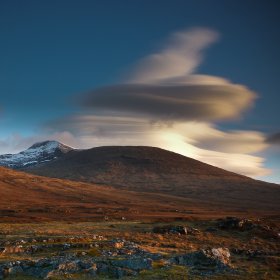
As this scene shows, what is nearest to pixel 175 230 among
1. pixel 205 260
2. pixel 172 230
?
pixel 172 230

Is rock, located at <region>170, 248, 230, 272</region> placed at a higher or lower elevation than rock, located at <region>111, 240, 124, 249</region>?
higher

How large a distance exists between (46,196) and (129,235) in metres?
121

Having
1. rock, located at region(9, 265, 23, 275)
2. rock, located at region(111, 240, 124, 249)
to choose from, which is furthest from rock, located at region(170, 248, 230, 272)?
rock, located at region(9, 265, 23, 275)

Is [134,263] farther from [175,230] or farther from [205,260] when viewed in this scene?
[175,230]

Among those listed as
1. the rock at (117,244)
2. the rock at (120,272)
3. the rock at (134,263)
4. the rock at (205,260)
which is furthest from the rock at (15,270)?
the rock at (117,244)

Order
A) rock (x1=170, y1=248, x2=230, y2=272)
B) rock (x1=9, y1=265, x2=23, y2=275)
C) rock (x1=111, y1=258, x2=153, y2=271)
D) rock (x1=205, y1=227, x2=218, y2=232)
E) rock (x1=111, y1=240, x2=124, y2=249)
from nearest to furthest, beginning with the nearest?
rock (x1=9, y1=265, x2=23, y2=275)
rock (x1=111, y1=258, x2=153, y2=271)
rock (x1=170, y1=248, x2=230, y2=272)
rock (x1=111, y1=240, x2=124, y2=249)
rock (x1=205, y1=227, x2=218, y2=232)

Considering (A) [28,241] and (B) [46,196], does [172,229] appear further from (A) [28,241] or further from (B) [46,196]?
(B) [46,196]

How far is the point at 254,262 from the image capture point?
115 ft

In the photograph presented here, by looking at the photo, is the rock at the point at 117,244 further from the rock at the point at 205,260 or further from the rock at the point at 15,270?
the rock at the point at 15,270

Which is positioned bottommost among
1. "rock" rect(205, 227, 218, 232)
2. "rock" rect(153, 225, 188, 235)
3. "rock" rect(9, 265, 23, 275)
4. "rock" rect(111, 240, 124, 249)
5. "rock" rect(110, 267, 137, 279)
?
"rock" rect(9, 265, 23, 275)

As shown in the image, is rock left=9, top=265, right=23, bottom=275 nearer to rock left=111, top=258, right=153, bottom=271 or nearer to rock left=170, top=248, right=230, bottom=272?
rock left=111, top=258, right=153, bottom=271

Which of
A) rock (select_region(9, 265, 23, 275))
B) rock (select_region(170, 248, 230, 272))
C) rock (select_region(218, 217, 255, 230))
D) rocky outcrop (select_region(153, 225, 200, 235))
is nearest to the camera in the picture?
rock (select_region(9, 265, 23, 275))

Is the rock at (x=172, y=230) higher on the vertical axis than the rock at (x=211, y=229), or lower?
lower

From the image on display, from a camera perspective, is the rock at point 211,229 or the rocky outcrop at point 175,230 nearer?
the rocky outcrop at point 175,230
